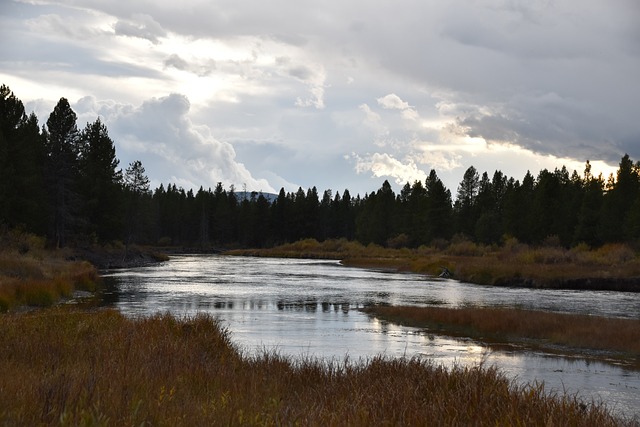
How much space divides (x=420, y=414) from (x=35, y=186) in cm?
5596

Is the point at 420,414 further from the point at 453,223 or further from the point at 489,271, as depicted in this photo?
the point at 453,223

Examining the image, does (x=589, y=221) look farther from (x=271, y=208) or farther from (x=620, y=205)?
(x=271, y=208)

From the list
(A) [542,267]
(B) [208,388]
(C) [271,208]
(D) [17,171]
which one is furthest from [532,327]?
(C) [271,208]

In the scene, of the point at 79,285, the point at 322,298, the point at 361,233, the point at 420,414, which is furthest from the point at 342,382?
the point at 361,233

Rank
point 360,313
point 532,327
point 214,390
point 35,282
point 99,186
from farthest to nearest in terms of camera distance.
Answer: point 99,186 → point 35,282 → point 360,313 → point 532,327 → point 214,390

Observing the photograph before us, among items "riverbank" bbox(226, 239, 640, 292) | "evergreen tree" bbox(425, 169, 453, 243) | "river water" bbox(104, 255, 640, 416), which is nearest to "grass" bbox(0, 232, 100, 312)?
"river water" bbox(104, 255, 640, 416)

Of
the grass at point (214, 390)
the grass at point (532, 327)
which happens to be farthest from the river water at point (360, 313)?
the grass at point (532, 327)

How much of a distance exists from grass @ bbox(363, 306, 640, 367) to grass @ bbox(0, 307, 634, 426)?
36.1ft

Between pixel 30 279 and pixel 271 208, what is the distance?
120887 mm

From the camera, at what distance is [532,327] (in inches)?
943

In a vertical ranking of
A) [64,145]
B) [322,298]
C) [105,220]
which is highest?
[64,145]

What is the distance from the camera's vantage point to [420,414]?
8.36 meters

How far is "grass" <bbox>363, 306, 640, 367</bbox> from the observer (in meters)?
21.2

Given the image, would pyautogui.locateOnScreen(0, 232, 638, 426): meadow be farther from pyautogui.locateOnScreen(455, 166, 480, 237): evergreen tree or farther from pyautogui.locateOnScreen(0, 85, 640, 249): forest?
pyautogui.locateOnScreen(455, 166, 480, 237): evergreen tree
